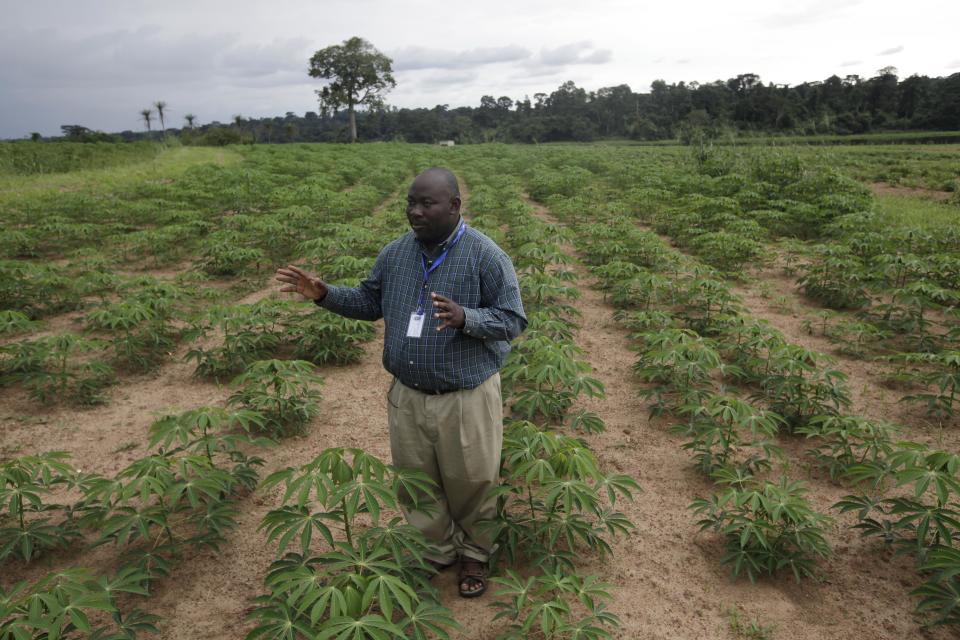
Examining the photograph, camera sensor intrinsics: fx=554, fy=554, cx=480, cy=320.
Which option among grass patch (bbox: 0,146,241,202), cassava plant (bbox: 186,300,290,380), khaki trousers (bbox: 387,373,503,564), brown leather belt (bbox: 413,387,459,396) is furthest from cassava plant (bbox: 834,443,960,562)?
grass patch (bbox: 0,146,241,202)

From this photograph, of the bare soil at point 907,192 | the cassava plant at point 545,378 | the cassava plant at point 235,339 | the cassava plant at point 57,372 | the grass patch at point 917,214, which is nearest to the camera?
the cassava plant at point 545,378

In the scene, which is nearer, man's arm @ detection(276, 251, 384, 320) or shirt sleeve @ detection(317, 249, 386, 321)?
man's arm @ detection(276, 251, 384, 320)

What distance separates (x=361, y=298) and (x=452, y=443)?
70 cm

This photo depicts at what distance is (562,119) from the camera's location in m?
58.3

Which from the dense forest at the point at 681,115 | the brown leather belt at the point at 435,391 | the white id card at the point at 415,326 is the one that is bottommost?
the brown leather belt at the point at 435,391

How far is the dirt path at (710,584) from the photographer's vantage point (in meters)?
2.21

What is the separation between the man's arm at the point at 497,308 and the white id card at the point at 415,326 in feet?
0.63

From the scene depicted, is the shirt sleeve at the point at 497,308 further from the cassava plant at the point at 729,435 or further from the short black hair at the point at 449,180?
the cassava plant at the point at 729,435

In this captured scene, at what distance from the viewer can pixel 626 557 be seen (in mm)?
2627

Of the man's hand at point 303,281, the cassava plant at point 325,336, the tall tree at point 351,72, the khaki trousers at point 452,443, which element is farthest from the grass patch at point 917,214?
the tall tree at point 351,72

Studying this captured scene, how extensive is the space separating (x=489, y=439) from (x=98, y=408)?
332cm

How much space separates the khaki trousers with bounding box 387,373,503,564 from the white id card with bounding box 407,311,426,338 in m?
0.23

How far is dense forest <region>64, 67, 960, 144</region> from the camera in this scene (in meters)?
33.4

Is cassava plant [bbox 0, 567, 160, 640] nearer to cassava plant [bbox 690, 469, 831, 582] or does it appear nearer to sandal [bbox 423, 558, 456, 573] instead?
sandal [bbox 423, 558, 456, 573]
